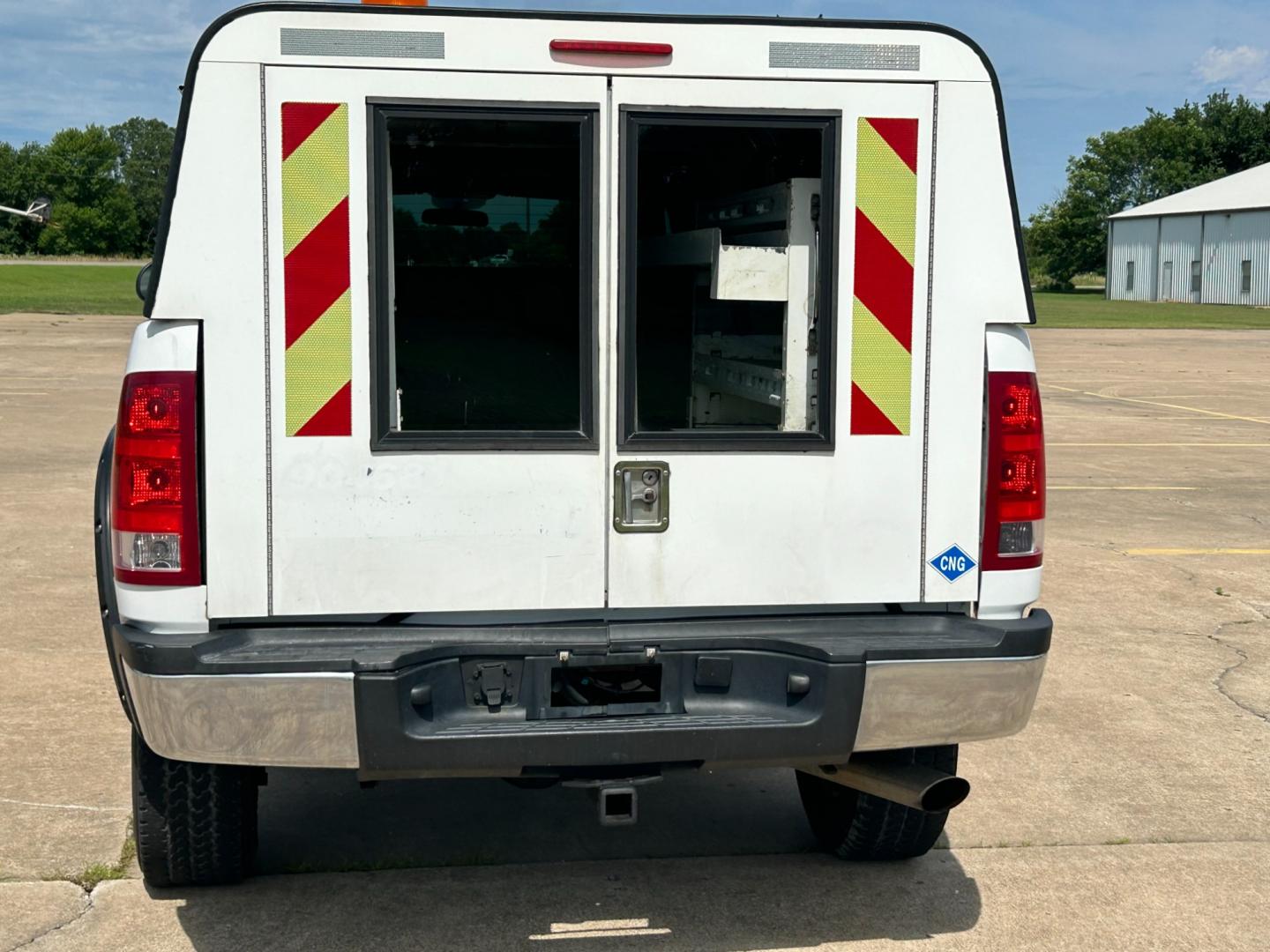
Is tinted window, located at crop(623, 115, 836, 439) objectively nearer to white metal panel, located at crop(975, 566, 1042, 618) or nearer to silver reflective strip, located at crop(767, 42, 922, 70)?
silver reflective strip, located at crop(767, 42, 922, 70)

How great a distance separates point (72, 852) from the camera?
4.45 metres

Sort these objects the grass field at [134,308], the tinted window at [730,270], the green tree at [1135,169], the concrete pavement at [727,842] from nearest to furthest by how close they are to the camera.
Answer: the tinted window at [730,270] → the concrete pavement at [727,842] → the grass field at [134,308] → the green tree at [1135,169]

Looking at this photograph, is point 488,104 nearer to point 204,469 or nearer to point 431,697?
point 204,469

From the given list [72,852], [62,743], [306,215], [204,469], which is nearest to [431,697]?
[204,469]

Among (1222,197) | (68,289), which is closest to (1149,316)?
(1222,197)

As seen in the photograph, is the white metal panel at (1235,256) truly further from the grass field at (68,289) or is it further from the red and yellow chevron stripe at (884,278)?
the red and yellow chevron stripe at (884,278)

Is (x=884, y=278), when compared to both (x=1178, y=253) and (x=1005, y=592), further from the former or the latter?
(x=1178, y=253)

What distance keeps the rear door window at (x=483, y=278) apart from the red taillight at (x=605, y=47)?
0.49 feet

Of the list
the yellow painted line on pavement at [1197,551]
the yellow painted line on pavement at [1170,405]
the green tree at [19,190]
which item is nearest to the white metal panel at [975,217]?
the yellow painted line on pavement at [1197,551]

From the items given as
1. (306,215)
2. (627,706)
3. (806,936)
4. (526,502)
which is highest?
(306,215)

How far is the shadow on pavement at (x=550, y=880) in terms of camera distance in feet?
13.1

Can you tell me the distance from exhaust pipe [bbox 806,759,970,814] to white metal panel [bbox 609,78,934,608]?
0.46 meters

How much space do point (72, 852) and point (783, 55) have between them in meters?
3.04

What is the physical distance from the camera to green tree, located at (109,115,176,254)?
117938 millimetres
